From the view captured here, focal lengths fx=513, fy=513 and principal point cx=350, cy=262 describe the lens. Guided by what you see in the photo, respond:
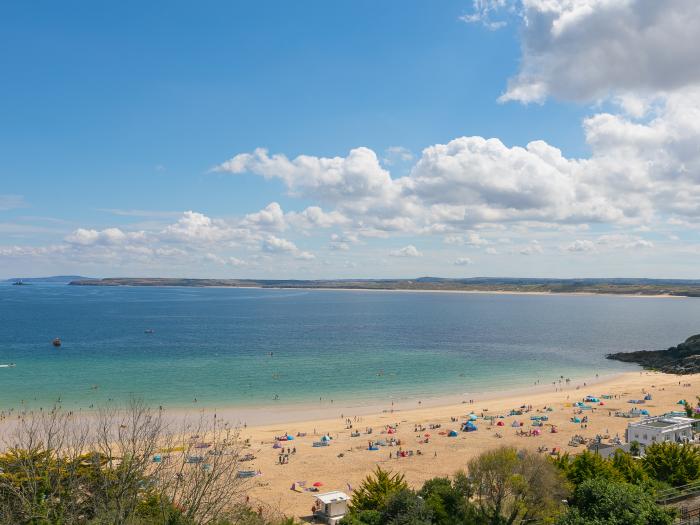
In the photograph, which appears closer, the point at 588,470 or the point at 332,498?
the point at 588,470

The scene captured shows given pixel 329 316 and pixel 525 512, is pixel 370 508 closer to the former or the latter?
pixel 525 512

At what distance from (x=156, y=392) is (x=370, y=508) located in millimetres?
43343

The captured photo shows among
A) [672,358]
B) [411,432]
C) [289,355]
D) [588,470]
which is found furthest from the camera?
[672,358]

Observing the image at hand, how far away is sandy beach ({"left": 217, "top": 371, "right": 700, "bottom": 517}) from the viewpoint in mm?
36406

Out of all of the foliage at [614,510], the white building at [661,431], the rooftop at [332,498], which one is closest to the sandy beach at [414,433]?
the rooftop at [332,498]

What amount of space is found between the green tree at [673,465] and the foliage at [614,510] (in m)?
10.8

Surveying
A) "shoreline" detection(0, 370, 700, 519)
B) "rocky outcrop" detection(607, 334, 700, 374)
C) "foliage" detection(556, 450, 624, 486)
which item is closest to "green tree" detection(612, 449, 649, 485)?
"foliage" detection(556, 450, 624, 486)

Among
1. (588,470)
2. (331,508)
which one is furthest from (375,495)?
(588,470)

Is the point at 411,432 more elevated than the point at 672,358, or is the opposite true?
the point at 672,358

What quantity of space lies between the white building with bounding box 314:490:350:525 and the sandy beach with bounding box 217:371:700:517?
129cm

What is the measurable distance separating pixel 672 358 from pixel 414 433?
67108 millimetres

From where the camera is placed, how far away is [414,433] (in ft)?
158

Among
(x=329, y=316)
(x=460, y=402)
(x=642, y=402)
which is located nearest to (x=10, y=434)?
(x=460, y=402)

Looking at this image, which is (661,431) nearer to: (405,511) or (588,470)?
(588,470)
